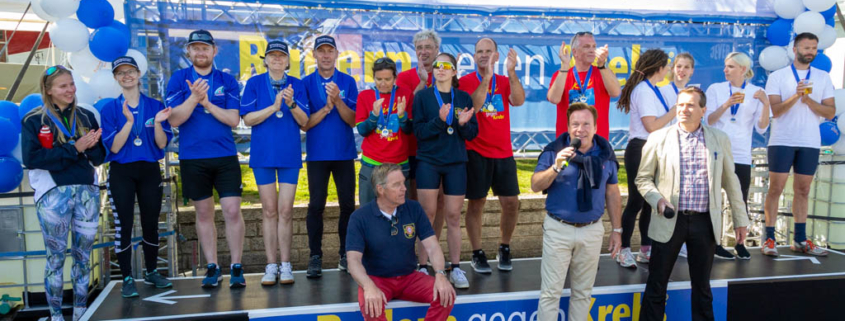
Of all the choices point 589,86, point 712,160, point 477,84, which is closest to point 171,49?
point 477,84

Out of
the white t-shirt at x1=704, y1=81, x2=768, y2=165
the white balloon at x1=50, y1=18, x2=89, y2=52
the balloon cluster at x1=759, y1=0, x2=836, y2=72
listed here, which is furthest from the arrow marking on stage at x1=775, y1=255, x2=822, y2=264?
the white balloon at x1=50, y1=18, x2=89, y2=52

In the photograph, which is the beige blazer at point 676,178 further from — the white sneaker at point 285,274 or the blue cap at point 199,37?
the blue cap at point 199,37

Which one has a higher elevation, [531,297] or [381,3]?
[381,3]

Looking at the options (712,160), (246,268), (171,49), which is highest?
(171,49)

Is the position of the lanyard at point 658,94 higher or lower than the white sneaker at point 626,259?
higher

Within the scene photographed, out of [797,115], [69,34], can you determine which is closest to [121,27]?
[69,34]

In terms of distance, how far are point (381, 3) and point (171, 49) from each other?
1677 mm

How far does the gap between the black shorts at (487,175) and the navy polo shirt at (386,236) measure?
28.6 inches

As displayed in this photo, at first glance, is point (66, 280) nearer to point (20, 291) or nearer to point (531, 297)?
point (20, 291)

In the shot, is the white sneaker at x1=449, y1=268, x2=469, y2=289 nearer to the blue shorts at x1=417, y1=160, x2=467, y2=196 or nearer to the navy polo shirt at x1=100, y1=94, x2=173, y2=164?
the blue shorts at x1=417, y1=160, x2=467, y2=196

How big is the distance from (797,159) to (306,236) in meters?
4.34

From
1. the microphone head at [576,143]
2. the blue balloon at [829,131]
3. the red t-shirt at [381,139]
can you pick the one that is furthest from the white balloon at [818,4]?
the red t-shirt at [381,139]

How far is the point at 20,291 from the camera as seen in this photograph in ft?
13.2

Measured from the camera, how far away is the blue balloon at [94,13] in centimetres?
392
